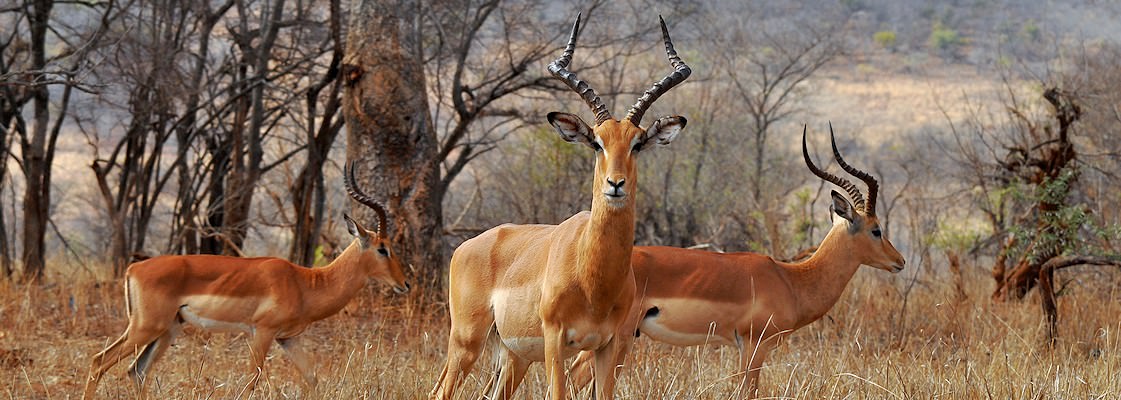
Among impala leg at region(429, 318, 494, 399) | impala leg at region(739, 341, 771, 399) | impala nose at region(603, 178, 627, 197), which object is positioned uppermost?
impala nose at region(603, 178, 627, 197)

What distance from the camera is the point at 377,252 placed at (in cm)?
855

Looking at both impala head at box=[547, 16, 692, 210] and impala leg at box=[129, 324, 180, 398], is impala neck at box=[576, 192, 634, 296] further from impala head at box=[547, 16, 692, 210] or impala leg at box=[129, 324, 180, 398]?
impala leg at box=[129, 324, 180, 398]

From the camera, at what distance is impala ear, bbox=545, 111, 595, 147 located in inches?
173

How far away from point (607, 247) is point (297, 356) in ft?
12.0

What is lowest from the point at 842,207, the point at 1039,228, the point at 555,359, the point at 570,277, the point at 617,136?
the point at 555,359

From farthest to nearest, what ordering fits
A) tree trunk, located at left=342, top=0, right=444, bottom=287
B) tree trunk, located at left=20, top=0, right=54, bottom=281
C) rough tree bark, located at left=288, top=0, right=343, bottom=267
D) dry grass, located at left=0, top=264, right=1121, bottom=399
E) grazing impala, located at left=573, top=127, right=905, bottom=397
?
1. tree trunk, located at left=20, top=0, right=54, bottom=281
2. rough tree bark, located at left=288, top=0, right=343, bottom=267
3. tree trunk, located at left=342, top=0, right=444, bottom=287
4. grazing impala, located at left=573, top=127, right=905, bottom=397
5. dry grass, located at left=0, top=264, right=1121, bottom=399

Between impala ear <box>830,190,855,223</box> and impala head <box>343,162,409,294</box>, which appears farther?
impala head <box>343,162,409,294</box>

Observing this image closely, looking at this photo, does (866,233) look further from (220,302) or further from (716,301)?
(220,302)

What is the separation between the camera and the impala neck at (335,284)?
7910mm

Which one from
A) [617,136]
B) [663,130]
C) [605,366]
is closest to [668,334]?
[605,366]

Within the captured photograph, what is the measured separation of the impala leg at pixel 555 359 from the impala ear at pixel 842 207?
3.54 m

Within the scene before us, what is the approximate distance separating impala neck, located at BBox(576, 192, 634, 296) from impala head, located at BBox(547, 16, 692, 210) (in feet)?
0.13

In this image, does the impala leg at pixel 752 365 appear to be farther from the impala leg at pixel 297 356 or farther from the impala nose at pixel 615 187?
the impala leg at pixel 297 356

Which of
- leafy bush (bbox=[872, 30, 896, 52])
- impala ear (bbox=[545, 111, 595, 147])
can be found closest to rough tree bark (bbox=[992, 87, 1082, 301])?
impala ear (bbox=[545, 111, 595, 147])
